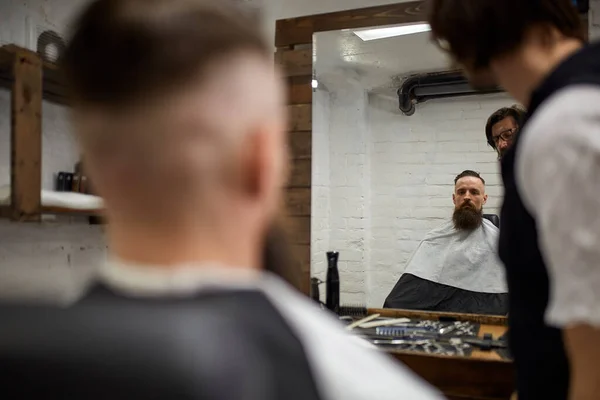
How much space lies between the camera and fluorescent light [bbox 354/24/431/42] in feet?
6.57

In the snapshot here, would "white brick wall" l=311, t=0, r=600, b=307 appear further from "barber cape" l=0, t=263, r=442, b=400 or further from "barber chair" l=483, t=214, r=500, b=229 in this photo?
"barber cape" l=0, t=263, r=442, b=400

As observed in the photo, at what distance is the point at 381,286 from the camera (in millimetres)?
2053

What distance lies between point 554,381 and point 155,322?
64cm

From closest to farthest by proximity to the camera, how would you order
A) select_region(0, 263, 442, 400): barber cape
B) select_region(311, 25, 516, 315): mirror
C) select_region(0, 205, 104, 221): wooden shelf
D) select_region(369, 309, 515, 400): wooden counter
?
select_region(0, 263, 442, 400): barber cape < select_region(369, 309, 515, 400): wooden counter < select_region(0, 205, 104, 221): wooden shelf < select_region(311, 25, 516, 315): mirror

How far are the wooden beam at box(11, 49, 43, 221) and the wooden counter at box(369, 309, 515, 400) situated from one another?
1.22 m

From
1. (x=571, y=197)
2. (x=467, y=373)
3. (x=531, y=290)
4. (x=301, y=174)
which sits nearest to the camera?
(x=571, y=197)

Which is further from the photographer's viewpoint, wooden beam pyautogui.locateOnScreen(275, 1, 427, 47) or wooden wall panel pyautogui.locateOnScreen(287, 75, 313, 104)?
wooden wall panel pyautogui.locateOnScreen(287, 75, 313, 104)

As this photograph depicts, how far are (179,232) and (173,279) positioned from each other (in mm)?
38

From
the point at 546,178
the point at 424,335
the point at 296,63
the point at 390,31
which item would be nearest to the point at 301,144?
the point at 296,63

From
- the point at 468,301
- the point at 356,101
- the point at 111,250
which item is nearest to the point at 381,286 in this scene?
the point at 468,301

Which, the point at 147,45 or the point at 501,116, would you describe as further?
the point at 501,116

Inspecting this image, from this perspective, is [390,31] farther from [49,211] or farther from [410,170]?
[49,211]

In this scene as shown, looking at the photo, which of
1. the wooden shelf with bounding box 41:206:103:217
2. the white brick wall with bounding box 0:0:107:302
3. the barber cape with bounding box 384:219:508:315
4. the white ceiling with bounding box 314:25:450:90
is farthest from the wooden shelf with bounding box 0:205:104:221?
the barber cape with bounding box 384:219:508:315

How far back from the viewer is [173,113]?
1.37 ft
